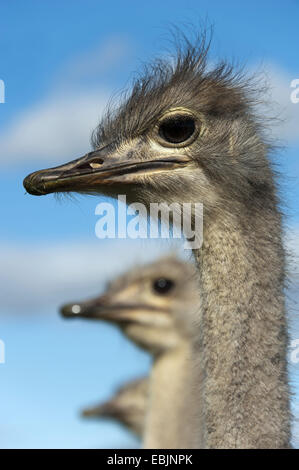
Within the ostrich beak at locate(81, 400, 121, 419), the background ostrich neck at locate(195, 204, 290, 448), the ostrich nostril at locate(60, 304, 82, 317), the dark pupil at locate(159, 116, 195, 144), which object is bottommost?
the background ostrich neck at locate(195, 204, 290, 448)

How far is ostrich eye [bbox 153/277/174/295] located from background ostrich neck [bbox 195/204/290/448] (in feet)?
14.6

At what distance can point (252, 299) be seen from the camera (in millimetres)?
4348

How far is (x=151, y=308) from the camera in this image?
8.92 metres

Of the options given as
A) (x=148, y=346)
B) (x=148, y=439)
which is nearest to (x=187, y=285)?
(x=148, y=346)

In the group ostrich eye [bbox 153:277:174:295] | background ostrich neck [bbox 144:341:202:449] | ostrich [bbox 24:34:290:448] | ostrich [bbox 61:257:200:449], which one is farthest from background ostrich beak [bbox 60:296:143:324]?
ostrich [bbox 24:34:290:448]

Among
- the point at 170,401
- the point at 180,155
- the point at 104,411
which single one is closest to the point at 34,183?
the point at 180,155

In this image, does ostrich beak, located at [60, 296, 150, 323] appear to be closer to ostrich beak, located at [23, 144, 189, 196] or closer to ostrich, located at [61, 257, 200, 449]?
ostrich, located at [61, 257, 200, 449]

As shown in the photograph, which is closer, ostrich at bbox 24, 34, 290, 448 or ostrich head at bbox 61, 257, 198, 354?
ostrich at bbox 24, 34, 290, 448

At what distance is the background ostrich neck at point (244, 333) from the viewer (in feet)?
13.6

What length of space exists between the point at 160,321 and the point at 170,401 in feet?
2.54

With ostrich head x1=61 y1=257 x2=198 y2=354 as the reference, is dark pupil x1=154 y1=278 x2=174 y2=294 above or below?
above

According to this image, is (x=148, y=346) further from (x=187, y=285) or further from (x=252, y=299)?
(x=252, y=299)

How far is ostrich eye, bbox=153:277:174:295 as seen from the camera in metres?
9.04

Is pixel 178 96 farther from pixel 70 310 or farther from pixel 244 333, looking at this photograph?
pixel 70 310
